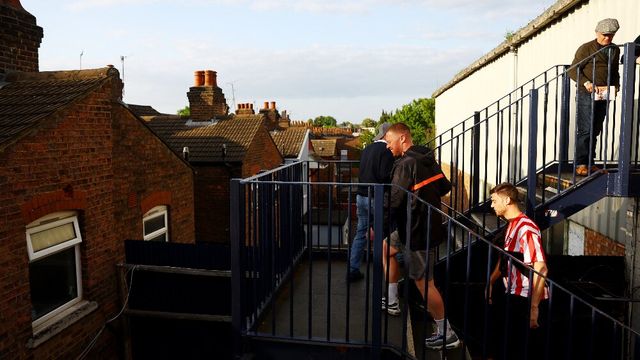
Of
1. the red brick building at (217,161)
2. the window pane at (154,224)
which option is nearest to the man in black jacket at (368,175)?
the window pane at (154,224)

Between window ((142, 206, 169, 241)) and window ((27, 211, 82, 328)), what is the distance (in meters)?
2.21

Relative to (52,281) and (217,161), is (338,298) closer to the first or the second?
(52,281)

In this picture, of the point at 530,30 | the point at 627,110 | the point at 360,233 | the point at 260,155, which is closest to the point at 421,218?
the point at 360,233

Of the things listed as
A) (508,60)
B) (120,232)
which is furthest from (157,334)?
(508,60)

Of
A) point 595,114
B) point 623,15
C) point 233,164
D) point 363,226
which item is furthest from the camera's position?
point 233,164

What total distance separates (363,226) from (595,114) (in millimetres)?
2743

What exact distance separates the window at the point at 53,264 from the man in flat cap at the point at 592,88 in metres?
6.21

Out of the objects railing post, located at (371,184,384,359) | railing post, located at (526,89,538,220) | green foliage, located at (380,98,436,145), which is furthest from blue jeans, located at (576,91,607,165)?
green foliage, located at (380,98,436,145)

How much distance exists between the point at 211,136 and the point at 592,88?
40.6 ft

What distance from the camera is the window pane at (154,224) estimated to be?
8.83m

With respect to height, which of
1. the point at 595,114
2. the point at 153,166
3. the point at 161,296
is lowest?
the point at 161,296

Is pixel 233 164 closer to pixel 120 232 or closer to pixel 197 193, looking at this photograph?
pixel 197 193

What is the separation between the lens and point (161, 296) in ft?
23.7

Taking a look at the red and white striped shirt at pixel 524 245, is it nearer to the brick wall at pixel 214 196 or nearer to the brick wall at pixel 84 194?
the brick wall at pixel 84 194
